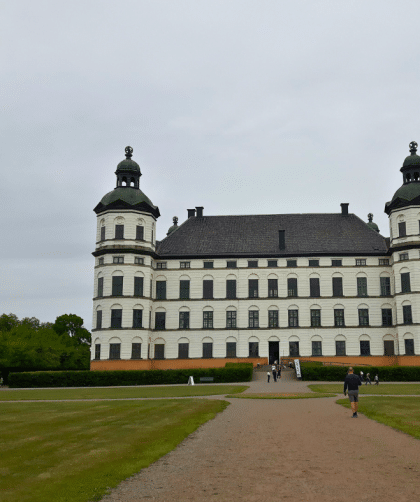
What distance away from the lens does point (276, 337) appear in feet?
213

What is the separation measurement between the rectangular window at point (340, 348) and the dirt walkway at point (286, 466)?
45833 millimetres

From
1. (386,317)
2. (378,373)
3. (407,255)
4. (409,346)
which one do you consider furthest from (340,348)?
(407,255)

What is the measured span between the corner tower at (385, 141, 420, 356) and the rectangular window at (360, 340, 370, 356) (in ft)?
12.1

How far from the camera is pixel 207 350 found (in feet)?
213

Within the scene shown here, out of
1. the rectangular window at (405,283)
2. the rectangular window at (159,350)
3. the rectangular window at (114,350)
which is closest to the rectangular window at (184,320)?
the rectangular window at (159,350)

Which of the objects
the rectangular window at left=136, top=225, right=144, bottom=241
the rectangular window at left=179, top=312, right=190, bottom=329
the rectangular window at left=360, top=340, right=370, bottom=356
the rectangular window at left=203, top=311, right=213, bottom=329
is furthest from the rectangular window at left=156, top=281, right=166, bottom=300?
the rectangular window at left=360, top=340, right=370, bottom=356

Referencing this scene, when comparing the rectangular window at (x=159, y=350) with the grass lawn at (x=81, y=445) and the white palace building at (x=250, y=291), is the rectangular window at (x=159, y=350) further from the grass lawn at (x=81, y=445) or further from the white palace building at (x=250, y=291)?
the grass lawn at (x=81, y=445)

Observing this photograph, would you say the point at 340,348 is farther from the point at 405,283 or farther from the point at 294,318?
the point at 405,283

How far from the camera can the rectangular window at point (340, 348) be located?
63.8 meters

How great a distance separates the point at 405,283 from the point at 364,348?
32.7 ft

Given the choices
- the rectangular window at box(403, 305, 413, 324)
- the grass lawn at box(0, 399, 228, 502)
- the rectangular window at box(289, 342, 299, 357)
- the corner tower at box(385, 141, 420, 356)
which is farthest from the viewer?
the rectangular window at box(289, 342, 299, 357)

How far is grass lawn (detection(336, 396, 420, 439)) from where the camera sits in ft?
58.9

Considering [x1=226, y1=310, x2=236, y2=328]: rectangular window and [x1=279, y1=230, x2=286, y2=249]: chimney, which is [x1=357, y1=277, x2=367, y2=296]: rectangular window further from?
[x1=226, y1=310, x2=236, y2=328]: rectangular window

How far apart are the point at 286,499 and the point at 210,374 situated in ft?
138
